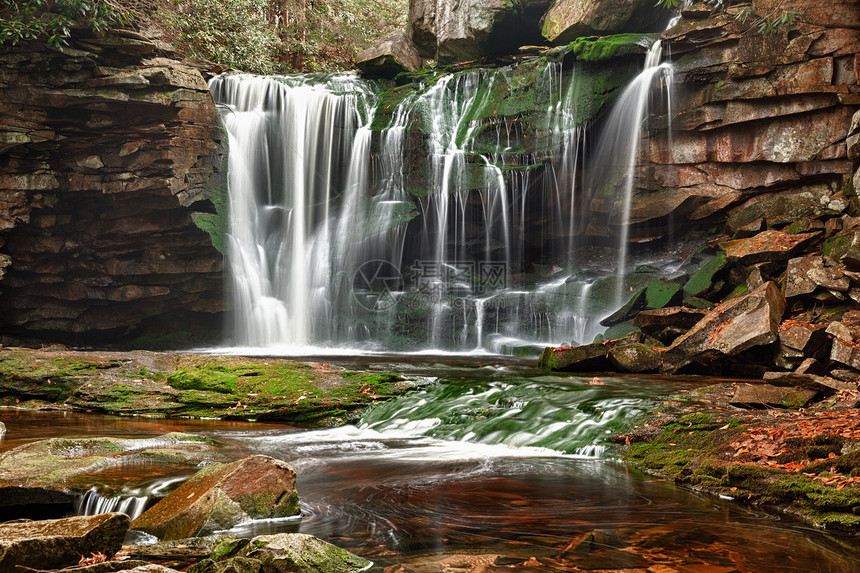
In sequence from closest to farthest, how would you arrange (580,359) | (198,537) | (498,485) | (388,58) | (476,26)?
(198,537), (498,485), (580,359), (476,26), (388,58)

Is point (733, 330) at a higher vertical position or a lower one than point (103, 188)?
lower

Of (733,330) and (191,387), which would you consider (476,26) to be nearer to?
(733,330)

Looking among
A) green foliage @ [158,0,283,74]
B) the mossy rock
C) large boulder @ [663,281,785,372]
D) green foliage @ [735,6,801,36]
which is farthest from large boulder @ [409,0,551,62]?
large boulder @ [663,281,785,372]

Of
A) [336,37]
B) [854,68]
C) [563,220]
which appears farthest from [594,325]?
[336,37]

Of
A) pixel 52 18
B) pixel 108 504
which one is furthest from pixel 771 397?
pixel 52 18

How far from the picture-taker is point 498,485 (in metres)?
5.19

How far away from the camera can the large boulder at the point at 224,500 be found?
395cm

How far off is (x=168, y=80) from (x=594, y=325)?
1220 centimetres

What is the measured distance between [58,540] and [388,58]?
18.0 metres

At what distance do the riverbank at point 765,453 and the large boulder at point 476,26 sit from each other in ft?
48.5

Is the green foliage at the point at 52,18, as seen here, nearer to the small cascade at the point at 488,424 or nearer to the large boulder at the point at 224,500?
the small cascade at the point at 488,424

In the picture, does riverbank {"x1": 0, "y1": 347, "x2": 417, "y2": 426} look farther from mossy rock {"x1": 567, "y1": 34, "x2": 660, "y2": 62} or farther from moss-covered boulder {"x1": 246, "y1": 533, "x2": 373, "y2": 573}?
mossy rock {"x1": 567, "y1": 34, "x2": 660, "y2": 62}

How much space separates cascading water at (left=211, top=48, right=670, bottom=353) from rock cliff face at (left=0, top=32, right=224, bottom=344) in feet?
4.12

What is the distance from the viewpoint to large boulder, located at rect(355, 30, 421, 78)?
1912 centimetres
